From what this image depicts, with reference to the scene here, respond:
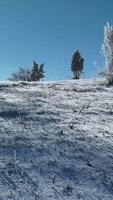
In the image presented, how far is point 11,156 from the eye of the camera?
7.21 metres

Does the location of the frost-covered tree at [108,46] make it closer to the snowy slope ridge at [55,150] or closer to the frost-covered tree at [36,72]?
the snowy slope ridge at [55,150]

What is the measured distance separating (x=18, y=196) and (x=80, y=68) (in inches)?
1152

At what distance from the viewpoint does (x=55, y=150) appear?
25.1ft

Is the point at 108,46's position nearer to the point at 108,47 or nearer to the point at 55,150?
the point at 108,47

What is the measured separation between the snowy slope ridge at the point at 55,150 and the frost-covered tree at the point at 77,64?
73.9ft

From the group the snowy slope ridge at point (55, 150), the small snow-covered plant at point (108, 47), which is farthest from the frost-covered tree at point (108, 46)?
the snowy slope ridge at point (55, 150)

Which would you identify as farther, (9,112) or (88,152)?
(9,112)

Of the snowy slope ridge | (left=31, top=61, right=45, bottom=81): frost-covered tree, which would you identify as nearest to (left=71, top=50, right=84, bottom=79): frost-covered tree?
(left=31, top=61, right=45, bottom=81): frost-covered tree

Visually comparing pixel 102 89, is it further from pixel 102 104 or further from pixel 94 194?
pixel 94 194

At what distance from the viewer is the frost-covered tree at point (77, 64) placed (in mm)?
34344

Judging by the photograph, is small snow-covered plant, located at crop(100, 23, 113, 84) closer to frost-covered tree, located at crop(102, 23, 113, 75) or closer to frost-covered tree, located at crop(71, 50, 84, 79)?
frost-covered tree, located at crop(102, 23, 113, 75)

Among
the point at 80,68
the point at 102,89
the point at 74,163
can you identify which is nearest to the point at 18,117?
the point at 74,163

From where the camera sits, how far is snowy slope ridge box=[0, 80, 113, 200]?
20.8 feet

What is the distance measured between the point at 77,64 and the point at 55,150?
89.6 feet
